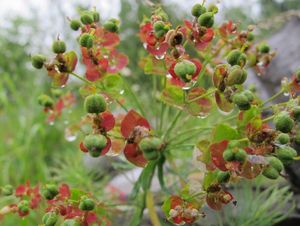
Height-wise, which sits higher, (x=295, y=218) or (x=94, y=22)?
(x=94, y=22)

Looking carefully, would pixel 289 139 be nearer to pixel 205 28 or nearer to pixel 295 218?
pixel 205 28

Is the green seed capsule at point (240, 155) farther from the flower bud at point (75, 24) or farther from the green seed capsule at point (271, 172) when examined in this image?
the flower bud at point (75, 24)

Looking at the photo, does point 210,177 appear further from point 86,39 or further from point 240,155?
point 86,39

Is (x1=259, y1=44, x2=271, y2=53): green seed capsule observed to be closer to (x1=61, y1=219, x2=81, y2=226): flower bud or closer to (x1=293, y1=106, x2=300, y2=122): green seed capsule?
(x1=293, y1=106, x2=300, y2=122): green seed capsule

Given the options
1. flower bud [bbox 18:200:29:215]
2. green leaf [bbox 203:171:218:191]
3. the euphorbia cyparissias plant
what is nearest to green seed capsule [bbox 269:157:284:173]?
the euphorbia cyparissias plant

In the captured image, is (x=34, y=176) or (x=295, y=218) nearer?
(x=295, y=218)

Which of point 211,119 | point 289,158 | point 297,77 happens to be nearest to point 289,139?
point 289,158

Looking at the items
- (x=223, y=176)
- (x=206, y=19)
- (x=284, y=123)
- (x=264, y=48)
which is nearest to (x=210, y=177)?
(x=223, y=176)

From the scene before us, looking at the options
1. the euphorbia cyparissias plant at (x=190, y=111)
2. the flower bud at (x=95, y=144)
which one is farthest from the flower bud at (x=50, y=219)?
the flower bud at (x=95, y=144)
